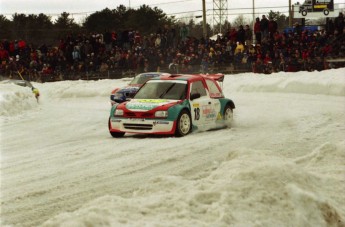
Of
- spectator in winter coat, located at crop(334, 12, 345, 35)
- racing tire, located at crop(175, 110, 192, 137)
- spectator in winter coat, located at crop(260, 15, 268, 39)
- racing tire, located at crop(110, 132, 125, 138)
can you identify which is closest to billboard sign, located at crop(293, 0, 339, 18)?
spectator in winter coat, located at crop(260, 15, 268, 39)

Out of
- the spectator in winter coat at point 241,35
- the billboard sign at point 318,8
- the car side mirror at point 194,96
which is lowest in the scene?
the car side mirror at point 194,96

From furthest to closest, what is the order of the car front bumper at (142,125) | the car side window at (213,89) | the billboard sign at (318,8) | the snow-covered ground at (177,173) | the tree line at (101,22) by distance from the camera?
the tree line at (101,22)
the billboard sign at (318,8)
the car side window at (213,89)
the car front bumper at (142,125)
the snow-covered ground at (177,173)

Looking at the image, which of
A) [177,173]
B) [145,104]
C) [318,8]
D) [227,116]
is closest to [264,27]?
[318,8]

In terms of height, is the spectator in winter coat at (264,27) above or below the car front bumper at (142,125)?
above

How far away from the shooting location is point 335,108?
63.7 ft

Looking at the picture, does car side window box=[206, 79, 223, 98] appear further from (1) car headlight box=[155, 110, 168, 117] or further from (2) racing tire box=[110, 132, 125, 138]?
(2) racing tire box=[110, 132, 125, 138]

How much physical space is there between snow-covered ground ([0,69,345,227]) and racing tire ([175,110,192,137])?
0.30 meters

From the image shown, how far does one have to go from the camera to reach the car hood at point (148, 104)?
13.6m

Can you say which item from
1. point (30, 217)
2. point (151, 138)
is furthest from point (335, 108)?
point (30, 217)

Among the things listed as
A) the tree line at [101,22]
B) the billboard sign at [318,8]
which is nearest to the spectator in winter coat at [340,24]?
the billboard sign at [318,8]

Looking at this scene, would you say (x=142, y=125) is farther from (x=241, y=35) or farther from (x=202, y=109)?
(x=241, y=35)

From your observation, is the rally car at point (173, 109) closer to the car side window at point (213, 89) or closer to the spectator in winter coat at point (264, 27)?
the car side window at point (213, 89)

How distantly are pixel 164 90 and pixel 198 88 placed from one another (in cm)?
90

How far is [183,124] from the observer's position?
13648 millimetres
